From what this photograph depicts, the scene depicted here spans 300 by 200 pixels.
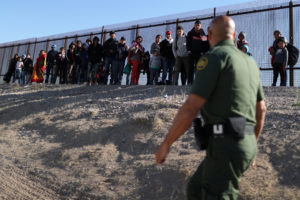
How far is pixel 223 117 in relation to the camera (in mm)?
1980

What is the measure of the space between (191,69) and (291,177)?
208 inches

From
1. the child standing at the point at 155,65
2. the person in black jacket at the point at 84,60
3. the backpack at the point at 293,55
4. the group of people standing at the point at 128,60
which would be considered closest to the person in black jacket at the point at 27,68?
the group of people standing at the point at 128,60

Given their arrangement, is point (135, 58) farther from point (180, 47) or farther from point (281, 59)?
point (281, 59)

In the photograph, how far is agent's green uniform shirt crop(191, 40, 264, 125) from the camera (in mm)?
1963

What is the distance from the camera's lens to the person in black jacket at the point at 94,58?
10820 mm

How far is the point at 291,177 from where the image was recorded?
3.49 meters

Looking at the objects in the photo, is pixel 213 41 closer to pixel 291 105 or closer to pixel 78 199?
pixel 78 199

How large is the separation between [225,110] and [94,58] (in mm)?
9350

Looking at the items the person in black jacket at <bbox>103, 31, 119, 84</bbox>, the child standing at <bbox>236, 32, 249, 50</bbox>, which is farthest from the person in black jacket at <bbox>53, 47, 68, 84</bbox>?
the child standing at <bbox>236, 32, 249, 50</bbox>

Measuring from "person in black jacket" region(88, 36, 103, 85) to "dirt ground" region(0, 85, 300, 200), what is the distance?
321 cm

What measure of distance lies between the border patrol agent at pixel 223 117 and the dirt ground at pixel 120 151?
5.14ft

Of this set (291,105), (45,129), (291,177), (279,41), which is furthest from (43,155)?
(279,41)

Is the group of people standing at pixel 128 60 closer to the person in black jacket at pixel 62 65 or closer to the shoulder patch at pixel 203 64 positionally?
the person in black jacket at pixel 62 65

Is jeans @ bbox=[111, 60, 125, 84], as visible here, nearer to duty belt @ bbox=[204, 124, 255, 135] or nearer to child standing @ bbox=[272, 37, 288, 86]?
child standing @ bbox=[272, 37, 288, 86]
